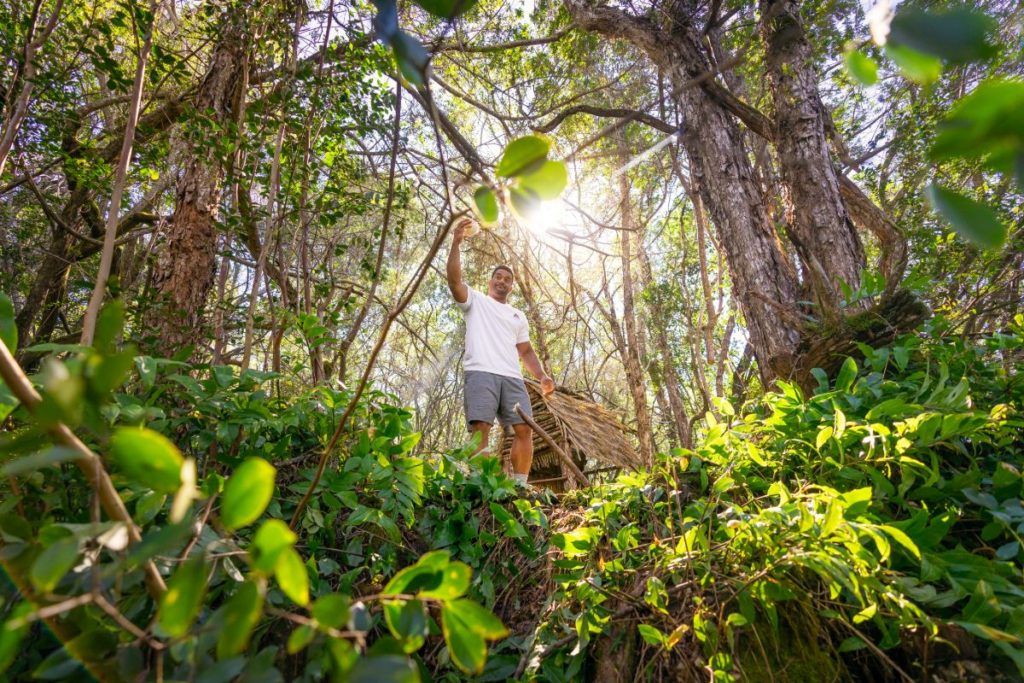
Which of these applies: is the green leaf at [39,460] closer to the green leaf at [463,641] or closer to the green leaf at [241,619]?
the green leaf at [241,619]

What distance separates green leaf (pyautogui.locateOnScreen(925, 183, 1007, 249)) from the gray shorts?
3.19 meters

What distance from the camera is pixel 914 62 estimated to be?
35cm

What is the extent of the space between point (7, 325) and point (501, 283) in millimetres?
3467

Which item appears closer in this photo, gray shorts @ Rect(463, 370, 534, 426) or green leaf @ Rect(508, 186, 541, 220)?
green leaf @ Rect(508, 186, 541, 220)

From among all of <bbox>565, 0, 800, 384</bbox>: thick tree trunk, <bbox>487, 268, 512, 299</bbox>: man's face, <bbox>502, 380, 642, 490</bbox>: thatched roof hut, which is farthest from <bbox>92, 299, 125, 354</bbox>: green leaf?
<bbox>487, 268, 512, 299</bbox>: man's face

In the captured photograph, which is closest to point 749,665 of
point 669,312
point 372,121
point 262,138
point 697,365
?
point 262,138

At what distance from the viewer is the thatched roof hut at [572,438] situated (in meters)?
3.67

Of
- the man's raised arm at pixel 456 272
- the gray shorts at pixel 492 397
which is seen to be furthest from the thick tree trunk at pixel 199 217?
the gray shorts at pixel 492 397

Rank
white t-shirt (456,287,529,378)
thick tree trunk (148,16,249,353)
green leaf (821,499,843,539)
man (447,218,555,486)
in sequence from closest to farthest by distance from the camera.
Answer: green leaf (821,499,843,539) → thick tree trunk (148,16,249,353) → man (447,218,555,486) → white t-shirt (456,287,529,378)

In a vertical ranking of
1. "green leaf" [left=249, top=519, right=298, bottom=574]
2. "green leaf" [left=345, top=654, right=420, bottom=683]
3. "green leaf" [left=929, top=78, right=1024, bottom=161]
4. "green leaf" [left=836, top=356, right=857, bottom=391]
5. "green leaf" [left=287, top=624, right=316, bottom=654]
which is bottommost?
"green leaf" [left=345, top=654, right=420, bottom=683]

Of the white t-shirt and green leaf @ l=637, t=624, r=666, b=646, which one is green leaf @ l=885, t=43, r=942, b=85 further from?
the white t-shirt

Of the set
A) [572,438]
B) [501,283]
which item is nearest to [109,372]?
[572,438]

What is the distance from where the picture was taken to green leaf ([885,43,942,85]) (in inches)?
13.1

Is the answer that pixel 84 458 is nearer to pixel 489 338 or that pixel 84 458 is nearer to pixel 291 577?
pixel 291 577
